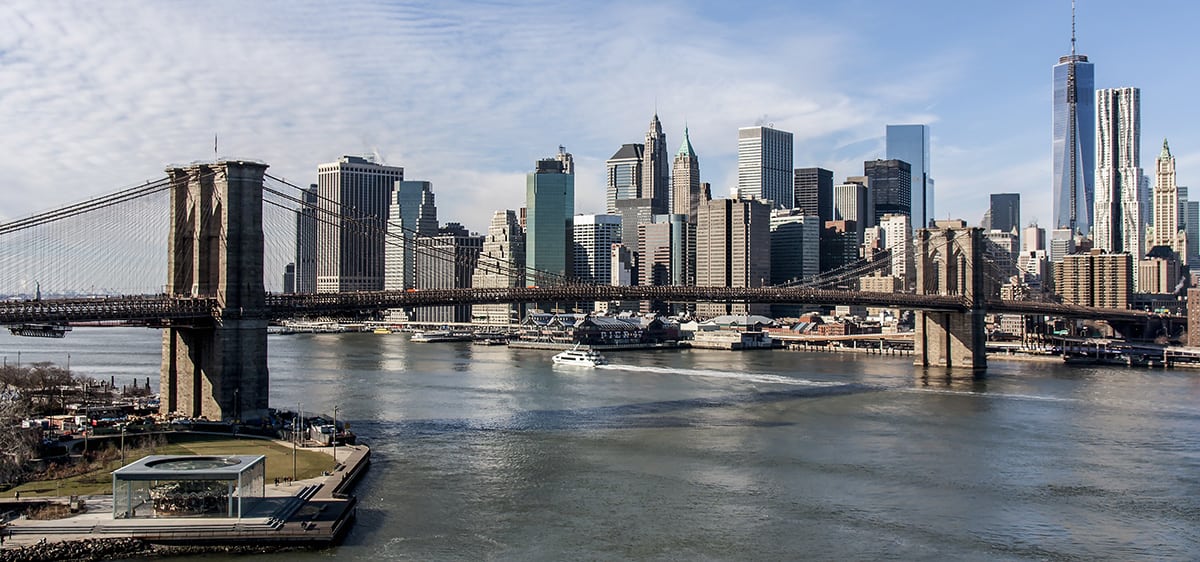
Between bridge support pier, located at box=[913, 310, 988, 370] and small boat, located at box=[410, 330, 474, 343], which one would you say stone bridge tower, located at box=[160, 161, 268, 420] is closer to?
bridge support pier, located at box=[913, 310, 988, 370]

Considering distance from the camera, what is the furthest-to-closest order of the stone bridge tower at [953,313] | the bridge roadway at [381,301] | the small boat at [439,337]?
the small boat at [439,337]
the stone bridge tower at [953,313]
the bridge roadway at [381,301]

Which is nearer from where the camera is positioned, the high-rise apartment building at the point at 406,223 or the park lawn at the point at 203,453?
the park lawn at the point at 203,453

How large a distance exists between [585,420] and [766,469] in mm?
9861

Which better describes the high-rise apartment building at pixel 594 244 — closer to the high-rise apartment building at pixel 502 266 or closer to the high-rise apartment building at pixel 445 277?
the high-rise apartment building at pixel 502 266

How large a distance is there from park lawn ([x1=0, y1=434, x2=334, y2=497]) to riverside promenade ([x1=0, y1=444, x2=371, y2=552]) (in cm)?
94

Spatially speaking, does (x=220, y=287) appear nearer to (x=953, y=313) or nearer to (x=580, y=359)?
(x=580, y=359)

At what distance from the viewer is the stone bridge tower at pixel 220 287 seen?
29953 mm

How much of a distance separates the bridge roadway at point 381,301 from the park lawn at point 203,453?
3.73 meters

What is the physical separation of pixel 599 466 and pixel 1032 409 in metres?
21.2

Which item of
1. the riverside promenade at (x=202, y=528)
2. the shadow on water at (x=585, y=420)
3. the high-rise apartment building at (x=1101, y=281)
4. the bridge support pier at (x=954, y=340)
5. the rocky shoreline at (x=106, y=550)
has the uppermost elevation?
the high-rise apartment building at (x=1101, y=281)

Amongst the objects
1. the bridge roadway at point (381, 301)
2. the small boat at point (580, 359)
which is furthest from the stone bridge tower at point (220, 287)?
the small boat at point (580, 359)

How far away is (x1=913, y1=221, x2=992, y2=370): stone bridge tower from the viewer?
62094 mm

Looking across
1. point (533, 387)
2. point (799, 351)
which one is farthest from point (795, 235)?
point (533, 387)

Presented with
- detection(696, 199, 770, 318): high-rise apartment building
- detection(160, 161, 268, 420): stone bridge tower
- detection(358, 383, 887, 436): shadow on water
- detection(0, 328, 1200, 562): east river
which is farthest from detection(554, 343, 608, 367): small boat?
detection(696, 199, 770, 318): high-rise apartment building
